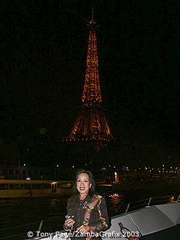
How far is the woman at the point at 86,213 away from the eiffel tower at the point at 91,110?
3843 inches

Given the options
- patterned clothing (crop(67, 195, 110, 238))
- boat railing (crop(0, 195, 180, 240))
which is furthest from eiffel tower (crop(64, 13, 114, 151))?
patterned clothing (crop(67, 195, 110, 238))

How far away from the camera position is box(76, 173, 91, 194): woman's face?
3.66 m

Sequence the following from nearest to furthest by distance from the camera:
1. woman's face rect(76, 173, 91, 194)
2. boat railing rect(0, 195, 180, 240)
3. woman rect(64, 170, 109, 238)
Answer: woman rect(64, 170, 109, 238) < woman's face rect(76, 173, 91, 194) < boat railing rect(0, 195, 180, 240)

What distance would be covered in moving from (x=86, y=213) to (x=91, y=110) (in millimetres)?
102385

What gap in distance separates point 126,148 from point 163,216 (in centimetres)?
7415

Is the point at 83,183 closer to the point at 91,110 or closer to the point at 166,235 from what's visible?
the point at 166,235

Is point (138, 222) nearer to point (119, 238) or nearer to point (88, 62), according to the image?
point (119, 238)

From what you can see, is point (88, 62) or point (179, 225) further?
point (88, 62)

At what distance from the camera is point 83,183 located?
369 cm

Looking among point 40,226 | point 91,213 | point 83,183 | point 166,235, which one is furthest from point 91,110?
point 91,213

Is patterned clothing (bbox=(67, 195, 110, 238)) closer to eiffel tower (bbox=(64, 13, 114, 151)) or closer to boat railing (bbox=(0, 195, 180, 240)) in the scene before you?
boat railing (bbox=(0, 195, 180, 240))

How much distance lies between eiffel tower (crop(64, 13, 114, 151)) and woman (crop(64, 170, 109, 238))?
97.6 m

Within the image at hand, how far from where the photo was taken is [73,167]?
250ft

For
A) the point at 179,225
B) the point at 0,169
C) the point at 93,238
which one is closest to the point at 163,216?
the point at 179,225
